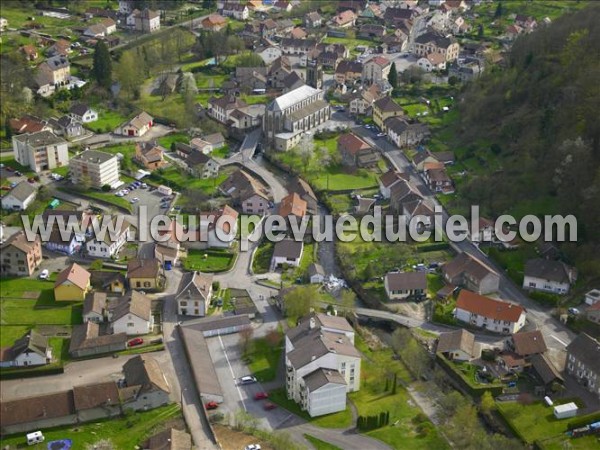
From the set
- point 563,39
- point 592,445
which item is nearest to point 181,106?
point 563,39

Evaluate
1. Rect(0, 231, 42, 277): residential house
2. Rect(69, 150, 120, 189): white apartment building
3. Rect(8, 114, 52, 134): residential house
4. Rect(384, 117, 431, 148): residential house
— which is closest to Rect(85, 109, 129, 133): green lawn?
Rect(8, 114, 52, 134): residential house

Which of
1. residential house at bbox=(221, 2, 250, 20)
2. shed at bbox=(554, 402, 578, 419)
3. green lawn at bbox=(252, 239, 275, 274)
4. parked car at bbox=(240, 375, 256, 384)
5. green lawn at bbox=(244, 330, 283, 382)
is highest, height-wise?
shed at bbox=(554, 402, 578, 419)

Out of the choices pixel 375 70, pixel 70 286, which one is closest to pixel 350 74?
pixel 375 70

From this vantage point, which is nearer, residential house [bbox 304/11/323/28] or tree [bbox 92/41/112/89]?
tree [bbox 92/41/112/89]

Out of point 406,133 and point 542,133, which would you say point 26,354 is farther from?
point 542,133

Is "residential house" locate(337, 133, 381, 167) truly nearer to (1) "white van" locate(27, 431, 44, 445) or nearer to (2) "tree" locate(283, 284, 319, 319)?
(2) "tree" locate(283, 284, 319, 319)

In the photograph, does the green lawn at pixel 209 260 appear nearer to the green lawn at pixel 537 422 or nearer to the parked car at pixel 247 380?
the parked car at pixel 247 380
